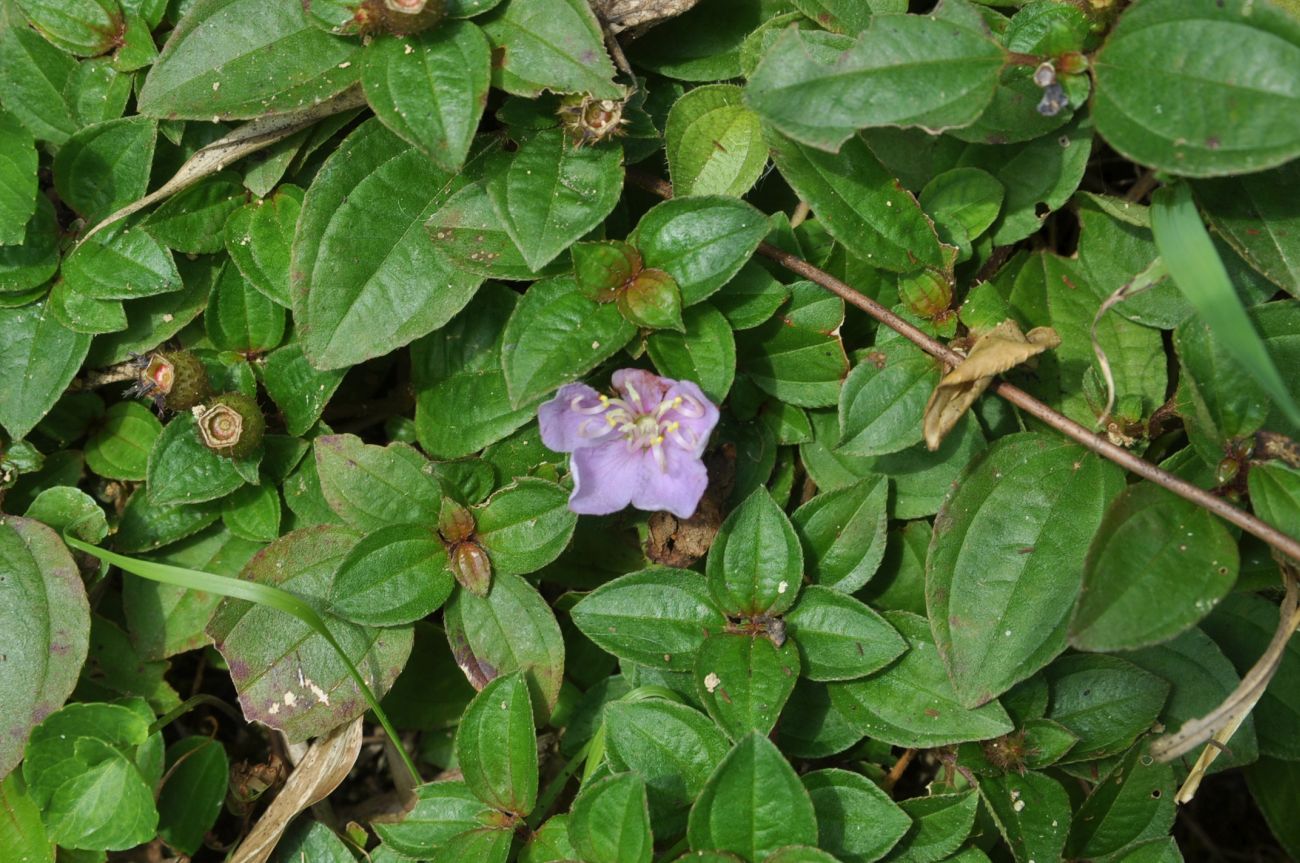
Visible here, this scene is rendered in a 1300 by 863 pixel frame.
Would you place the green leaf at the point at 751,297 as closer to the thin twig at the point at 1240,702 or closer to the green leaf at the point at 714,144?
the green leaf at the point at 714,144

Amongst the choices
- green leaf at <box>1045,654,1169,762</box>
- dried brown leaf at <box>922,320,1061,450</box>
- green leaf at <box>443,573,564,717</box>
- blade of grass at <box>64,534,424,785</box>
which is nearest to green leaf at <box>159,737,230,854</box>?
blade of grass at <box>64,534,424,785</box>

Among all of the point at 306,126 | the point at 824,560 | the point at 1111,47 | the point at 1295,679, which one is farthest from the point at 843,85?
the point at 1295,679

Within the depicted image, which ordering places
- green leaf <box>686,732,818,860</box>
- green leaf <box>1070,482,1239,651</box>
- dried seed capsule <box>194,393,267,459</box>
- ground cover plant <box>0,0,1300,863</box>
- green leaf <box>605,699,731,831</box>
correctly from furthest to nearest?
dried seed capsule <box>194,393,267,459</box> < green leaf <box>605,699,731,831</box> < ground cover plant <box>0,0,1300,863</box> < green leaf <box>686,732,818,860</box> < green leaf <box>1070,482,1239,651</box>

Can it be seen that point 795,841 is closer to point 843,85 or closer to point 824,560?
point 824,560

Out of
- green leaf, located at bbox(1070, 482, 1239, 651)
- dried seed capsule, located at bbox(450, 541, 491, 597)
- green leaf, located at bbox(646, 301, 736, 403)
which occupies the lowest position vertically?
dried seed capsule, located at bbox(450, 541, 491, 597)

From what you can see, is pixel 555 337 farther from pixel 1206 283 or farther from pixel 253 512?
pixel 1206 283

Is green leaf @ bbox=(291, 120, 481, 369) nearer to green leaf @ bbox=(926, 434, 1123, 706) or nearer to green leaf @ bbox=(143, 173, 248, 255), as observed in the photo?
green leaf @ bbox=(143, 173, 248, 255)

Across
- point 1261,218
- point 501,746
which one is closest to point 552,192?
point 501,746
